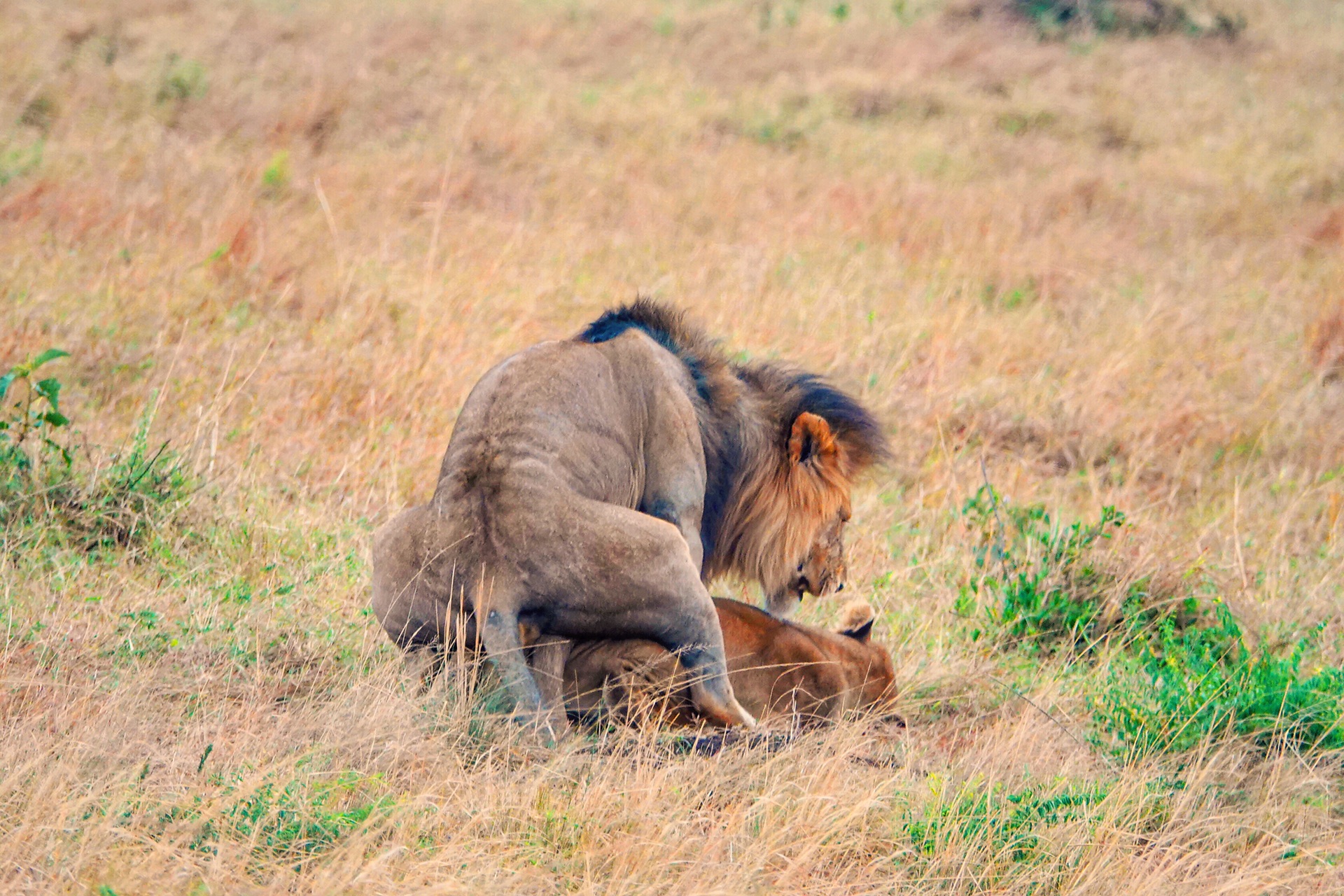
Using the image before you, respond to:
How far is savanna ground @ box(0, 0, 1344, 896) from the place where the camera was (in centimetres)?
328

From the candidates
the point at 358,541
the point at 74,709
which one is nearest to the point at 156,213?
the point at 358,541

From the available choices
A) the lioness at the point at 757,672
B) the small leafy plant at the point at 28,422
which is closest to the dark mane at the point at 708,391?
the lioness at the point at 757,672

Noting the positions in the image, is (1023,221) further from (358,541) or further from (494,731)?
(494,731)

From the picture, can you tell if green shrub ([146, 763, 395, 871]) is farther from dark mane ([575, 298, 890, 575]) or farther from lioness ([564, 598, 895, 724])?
dark mane ([575, 298, 890, 575])

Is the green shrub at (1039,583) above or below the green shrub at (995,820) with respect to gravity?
below

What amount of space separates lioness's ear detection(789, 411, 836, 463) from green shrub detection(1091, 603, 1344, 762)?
132 cm

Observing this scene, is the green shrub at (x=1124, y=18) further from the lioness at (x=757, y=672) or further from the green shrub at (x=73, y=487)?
the green shrub at (x=73, y=487)

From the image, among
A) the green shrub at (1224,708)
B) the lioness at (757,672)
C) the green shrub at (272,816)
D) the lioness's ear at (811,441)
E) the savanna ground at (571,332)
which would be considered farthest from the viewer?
the lioness's ear at (811,441)

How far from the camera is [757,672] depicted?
425 centimetres

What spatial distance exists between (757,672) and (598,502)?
0.96 metres

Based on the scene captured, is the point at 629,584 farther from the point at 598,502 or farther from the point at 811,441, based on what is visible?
the point at 811,441

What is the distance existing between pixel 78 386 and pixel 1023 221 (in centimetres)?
836

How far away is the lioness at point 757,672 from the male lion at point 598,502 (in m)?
0.10

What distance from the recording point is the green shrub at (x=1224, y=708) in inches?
168
